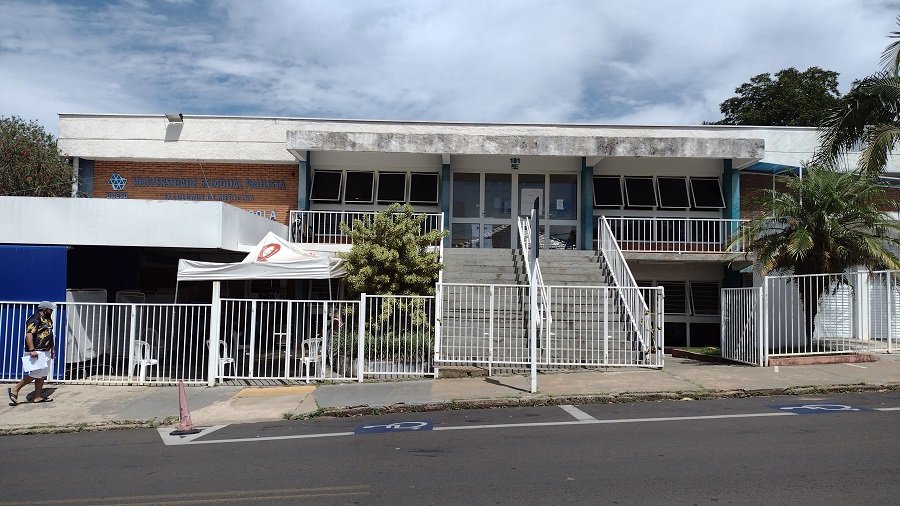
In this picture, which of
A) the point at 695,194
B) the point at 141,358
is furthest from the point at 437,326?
the point at 695,194

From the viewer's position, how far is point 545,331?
515 inches

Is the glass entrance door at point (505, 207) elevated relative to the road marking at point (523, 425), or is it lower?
elevated

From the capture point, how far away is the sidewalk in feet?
33.0

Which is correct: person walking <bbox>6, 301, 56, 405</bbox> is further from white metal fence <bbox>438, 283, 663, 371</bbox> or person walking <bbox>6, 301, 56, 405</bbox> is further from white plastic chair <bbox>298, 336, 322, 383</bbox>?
white metal fence <bbox>438, 283, 663, 371</bbox>

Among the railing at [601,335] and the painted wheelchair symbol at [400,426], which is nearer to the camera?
the painted wheelchair symbol at [400,426]

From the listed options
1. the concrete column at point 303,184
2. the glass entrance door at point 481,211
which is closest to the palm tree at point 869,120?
the glass entrance door at point 481,211

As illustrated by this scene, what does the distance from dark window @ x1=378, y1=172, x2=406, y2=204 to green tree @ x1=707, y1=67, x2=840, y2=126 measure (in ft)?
85.0

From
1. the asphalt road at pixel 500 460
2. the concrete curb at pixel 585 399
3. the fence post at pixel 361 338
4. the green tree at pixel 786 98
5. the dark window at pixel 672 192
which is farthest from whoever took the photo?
the green tree at pixel 786 98

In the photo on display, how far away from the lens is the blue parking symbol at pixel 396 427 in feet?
27.7

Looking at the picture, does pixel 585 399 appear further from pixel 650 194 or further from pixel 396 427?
pixel 650 194

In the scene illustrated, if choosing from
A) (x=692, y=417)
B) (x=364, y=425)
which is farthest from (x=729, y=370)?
(x=364, y=425)

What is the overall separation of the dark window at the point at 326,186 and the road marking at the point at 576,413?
1082 cm

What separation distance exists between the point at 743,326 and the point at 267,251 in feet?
30.4

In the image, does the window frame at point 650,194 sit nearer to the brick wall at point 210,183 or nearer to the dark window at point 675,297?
the dark window at point 675,297
